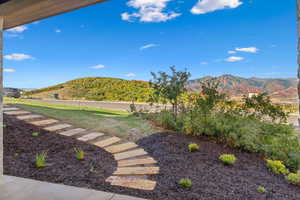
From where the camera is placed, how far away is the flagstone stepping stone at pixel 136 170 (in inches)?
73.5

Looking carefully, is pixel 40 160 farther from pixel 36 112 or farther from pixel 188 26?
pixel 188 26

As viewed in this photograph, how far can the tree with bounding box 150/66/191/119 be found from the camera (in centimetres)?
321

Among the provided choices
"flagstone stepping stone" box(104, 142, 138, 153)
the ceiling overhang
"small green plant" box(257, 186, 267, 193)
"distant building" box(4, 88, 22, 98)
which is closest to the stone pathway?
"flagstone stepping stone" box(104, 142, 138, 153)

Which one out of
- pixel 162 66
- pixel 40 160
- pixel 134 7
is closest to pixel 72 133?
pixel 40 160

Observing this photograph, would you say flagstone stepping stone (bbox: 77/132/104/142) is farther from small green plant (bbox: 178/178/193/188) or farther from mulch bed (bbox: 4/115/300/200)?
small green plant (bbox: 178/178/193/188)

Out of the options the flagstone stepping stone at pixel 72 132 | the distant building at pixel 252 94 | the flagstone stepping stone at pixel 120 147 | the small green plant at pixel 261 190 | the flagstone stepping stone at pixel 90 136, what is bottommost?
the small green plant at pixel 261 190

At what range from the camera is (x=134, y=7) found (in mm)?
3270

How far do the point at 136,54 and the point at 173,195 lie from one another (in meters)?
2.66

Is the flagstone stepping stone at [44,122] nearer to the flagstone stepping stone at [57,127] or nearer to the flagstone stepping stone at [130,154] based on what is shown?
Answer: the flagstone stepping stone at [57,127]

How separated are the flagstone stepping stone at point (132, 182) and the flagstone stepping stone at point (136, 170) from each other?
0.38 ft

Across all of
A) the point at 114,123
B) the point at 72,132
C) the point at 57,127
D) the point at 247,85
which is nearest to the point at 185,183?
the point at 247,85

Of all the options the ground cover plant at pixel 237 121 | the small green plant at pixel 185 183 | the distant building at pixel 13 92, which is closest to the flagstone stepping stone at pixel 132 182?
the small green plant at pixel 185 183

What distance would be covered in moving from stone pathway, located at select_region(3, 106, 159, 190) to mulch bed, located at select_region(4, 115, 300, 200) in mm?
83

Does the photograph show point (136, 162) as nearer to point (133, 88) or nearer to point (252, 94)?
point (252, 94)
